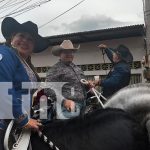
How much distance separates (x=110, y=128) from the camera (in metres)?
3.18

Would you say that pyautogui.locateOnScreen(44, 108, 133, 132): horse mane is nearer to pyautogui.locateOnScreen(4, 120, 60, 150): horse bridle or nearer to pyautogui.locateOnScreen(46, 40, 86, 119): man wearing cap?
pyautogui.locateOnScreen(4, 120, 60, 150): horse bridle

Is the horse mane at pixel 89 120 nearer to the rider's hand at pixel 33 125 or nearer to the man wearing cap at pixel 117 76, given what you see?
the rider's hand at pixel 33 125

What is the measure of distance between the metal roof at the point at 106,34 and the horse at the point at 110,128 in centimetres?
1024

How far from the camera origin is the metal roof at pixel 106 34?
44.7ft

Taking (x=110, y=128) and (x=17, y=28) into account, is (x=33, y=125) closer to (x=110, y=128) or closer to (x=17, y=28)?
(x=110, y=128)

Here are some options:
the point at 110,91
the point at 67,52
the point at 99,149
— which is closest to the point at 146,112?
the point at 99,149

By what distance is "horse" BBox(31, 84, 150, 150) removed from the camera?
10.2 ft

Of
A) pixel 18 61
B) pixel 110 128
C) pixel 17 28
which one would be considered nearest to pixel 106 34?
pixel 17 28

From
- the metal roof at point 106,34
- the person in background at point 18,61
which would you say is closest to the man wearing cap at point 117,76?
the person in background at point 18,61

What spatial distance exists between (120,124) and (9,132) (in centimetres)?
84

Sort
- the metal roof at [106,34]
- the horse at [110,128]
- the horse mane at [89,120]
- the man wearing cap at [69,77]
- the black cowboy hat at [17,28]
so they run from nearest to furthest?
the horse at [110,128]
the horse mane at [89,120]
the black cowboy hat at [17,28]
the man wearing cap at [69,77]
the metal roof at [106,34]

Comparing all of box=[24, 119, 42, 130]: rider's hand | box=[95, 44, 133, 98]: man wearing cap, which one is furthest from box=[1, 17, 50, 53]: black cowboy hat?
box=[95, 44, 133, 98]: man wearing cap

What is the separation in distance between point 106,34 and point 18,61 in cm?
1121

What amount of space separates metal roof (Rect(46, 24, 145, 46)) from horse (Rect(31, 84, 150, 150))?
33.6 ft
